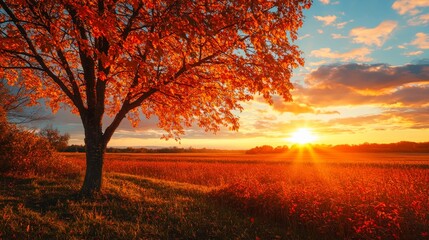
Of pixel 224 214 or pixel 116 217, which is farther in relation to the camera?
pixel 224 214

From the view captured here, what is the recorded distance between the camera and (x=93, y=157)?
12.5 m

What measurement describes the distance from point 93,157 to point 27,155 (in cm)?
726

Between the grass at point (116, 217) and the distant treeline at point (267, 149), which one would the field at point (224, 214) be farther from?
the distant treeline at point (267, 149)

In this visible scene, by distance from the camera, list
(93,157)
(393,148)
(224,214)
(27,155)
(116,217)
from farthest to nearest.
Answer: (393,148), (27,155), (93,157), (224,214), (116,217)

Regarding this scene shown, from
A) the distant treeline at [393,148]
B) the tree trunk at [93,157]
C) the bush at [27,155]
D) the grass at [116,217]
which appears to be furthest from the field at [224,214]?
the distant treeline at [393,148]

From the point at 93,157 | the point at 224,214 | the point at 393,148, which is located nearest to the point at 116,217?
Result: the point at 224,214

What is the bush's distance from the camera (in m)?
16.4

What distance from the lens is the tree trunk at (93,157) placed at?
12477mm

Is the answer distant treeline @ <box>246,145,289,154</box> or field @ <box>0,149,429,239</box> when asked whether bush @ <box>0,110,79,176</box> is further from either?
distant treeline @ <box>246,145,289,154</box>

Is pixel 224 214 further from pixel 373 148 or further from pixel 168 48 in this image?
pixel 373 148

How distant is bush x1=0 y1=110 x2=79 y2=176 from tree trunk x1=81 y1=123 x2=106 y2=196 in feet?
19.6

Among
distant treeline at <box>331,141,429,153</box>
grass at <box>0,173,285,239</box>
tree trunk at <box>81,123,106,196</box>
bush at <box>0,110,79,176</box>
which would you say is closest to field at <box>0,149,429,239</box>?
grass at <box>0,173,285,239</box>

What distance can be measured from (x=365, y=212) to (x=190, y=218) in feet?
16.7

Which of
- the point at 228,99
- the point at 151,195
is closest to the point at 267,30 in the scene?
the point at 228,99
